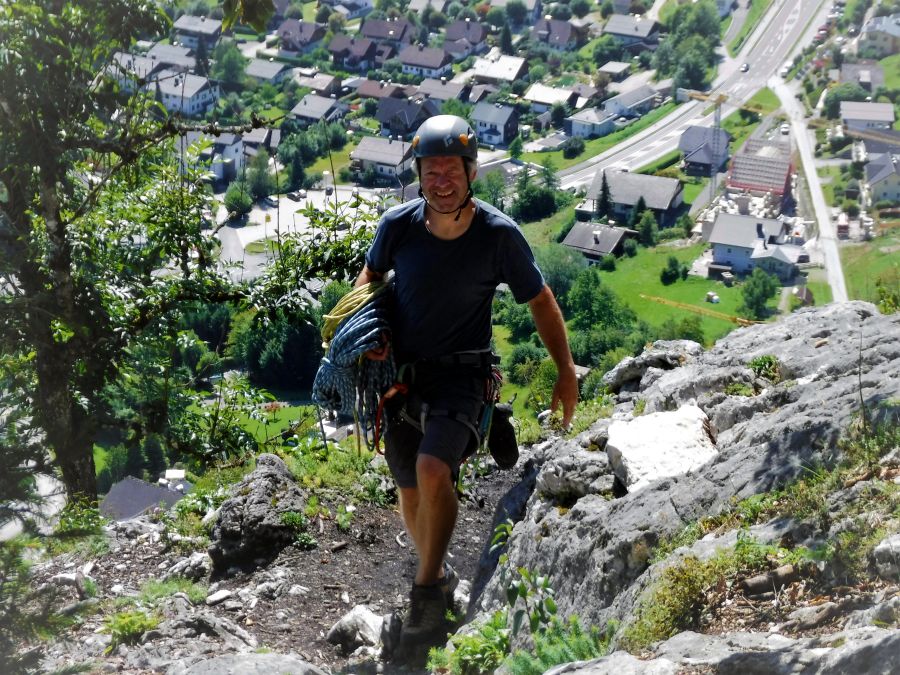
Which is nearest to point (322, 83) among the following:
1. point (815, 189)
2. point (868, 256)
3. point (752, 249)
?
point (815, 189)

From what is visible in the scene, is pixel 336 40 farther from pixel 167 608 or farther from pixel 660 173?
pixel 167 608

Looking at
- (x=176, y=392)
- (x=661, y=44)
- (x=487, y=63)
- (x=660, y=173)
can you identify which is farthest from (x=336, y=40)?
(x=176, y=392)

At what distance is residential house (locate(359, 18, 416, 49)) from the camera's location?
350 feet

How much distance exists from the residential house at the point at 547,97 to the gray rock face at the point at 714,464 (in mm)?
82911

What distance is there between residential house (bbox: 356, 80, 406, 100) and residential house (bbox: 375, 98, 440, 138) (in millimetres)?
2738

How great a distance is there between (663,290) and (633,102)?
3523 cm

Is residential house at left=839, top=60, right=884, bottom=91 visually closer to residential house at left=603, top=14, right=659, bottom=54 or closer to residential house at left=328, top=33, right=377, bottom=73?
residential house at left=603, top=14, right=659, bottom=54

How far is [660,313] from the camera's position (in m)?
53.8

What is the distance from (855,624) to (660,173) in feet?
239

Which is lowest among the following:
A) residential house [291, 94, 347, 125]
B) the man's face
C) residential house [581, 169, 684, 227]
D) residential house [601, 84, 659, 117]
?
residential house [581, 169, 684, 227]

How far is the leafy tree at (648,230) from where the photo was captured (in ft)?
212

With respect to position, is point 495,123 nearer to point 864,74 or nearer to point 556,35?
point 556,35

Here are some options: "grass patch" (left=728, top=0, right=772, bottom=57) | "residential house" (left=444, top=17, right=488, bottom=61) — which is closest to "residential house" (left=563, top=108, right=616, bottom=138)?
"grass patch" (left=728, top=0, right=772, bottom=57)

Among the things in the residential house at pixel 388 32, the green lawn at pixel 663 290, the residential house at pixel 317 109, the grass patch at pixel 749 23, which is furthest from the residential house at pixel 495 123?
the residential house at pixel 388 32
